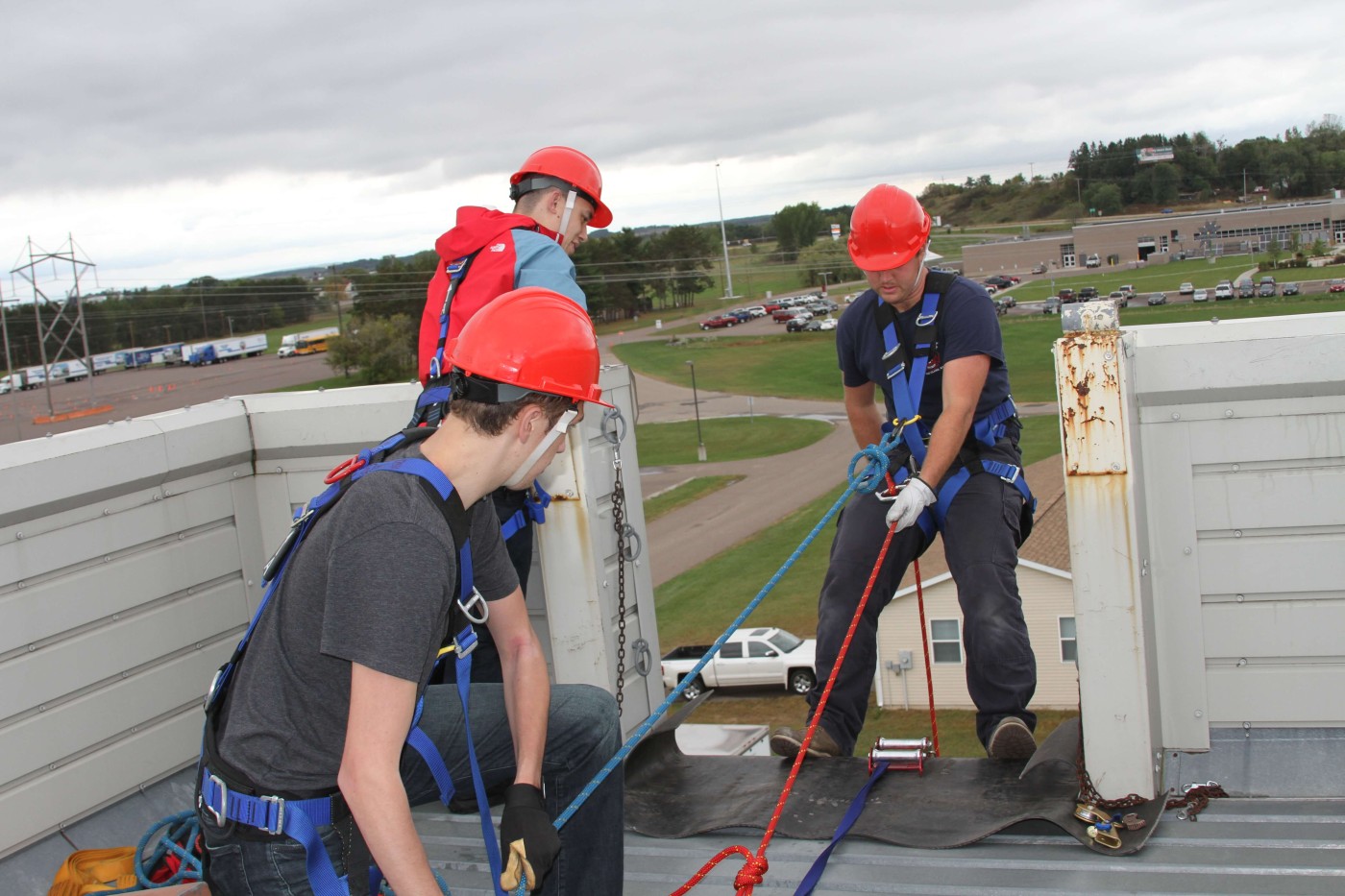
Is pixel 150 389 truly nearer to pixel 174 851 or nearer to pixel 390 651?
pixel 174 851

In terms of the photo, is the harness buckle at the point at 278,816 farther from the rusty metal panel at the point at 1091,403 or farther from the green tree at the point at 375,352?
the green tree at the point at 375,352

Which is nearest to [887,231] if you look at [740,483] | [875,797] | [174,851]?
[875,797]

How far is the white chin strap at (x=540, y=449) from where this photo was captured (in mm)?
2418

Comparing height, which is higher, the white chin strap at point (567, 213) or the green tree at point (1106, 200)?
the green tree at point (1106, 200)

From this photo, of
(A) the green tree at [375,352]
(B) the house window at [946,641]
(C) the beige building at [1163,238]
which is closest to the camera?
(B) the house window at [946,641]

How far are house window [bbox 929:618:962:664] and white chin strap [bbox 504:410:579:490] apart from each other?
21.0 metres

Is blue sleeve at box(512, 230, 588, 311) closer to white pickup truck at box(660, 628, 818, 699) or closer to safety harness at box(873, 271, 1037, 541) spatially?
safety harness at box(873, 271, 1037, 541)

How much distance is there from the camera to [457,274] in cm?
393

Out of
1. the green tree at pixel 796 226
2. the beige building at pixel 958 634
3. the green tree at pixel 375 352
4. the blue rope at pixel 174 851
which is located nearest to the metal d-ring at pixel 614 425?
the blue rope at pixel 174 851

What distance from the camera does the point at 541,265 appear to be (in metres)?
3.83

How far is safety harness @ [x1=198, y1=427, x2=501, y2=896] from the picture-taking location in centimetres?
227

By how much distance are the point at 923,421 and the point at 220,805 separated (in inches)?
115

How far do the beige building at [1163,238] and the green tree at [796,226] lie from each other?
19.6 m

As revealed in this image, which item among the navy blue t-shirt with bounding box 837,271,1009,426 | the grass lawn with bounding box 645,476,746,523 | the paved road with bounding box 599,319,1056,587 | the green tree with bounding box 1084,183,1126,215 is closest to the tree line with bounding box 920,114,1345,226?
the green tree with bounding box 1084,183,1126,215
